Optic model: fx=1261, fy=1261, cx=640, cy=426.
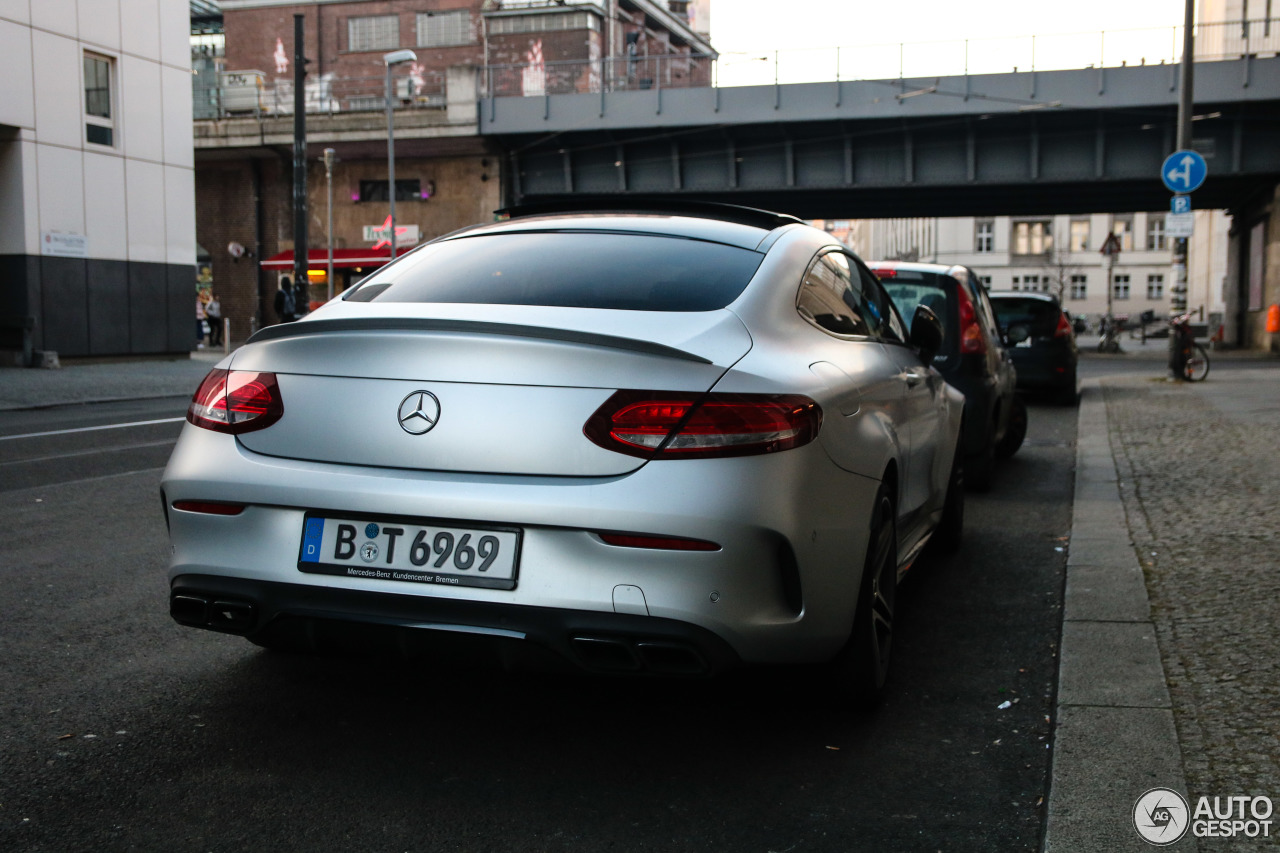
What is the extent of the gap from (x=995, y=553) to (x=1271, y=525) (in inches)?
55.5

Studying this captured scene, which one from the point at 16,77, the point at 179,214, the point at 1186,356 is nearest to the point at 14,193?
the point at 16,77

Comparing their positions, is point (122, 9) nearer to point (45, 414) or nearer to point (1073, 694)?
point (45, 414)

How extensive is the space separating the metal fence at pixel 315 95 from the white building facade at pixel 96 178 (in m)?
16.1

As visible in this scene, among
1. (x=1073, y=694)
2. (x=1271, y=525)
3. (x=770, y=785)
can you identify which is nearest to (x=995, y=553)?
(x=1271, y=525)

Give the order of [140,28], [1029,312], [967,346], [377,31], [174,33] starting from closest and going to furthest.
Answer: [967,346]
[1029,312]
[140,28]
[174,33]
[377,31]

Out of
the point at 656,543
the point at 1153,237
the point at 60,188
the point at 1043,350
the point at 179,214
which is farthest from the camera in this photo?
the point at 1153,237

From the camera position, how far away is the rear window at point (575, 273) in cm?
351

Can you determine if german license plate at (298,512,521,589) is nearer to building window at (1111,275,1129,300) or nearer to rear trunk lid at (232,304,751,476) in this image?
rear trunk lid at (232,304,751,476)

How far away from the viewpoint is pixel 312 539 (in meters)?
3.12

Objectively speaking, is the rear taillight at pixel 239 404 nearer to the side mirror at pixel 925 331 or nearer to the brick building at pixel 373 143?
the side mirror at pixel 925 331

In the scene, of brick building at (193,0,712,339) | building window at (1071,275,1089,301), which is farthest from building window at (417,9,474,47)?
building window at (1071,275,1089,301)

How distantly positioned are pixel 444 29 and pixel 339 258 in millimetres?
17508

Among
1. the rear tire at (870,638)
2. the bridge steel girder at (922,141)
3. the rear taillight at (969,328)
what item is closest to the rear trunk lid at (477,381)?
the rear tire at (870,638)

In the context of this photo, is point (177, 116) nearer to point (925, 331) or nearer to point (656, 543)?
point (925, 331)
